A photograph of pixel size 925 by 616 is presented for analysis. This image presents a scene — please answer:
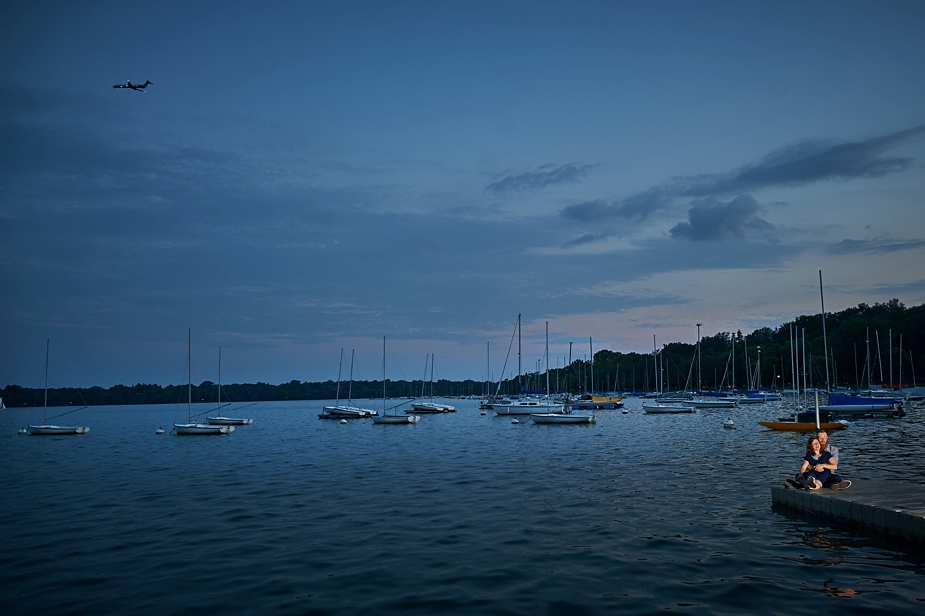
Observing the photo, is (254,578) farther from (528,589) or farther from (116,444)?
(116,444)

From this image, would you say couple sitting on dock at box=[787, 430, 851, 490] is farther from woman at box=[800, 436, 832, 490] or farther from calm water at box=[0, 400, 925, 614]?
calm water at box=[0, 400, 925, 614]

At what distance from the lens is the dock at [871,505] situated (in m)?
15.2

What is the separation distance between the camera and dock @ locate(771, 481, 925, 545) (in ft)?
49.8

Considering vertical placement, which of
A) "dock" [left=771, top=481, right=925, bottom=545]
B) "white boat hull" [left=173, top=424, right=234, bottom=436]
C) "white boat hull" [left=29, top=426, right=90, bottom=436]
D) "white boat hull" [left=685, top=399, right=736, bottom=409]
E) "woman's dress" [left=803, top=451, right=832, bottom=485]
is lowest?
"white boat hull" [left=29, top=426, right=90, bottom=436]

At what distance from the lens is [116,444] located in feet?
213

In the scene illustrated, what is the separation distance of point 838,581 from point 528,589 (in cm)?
663

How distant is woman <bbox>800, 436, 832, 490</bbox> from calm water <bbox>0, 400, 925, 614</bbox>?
1.28m

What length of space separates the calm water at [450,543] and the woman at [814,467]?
128 cm

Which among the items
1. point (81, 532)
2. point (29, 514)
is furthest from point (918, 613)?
point (29, 514)

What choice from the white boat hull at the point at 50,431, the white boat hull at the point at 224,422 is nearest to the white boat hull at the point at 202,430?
the white boat hull at the point at 224,422

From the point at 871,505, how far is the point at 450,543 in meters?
11.5

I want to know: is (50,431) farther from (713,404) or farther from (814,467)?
(713,404)

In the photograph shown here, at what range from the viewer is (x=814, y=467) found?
20.0 metres

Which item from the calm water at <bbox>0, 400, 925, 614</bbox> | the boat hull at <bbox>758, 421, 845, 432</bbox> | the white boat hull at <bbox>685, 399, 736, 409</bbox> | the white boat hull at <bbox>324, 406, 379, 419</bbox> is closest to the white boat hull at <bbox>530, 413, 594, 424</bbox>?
the boat hull at <bbox>758, 421, 845, 432</bbox>
